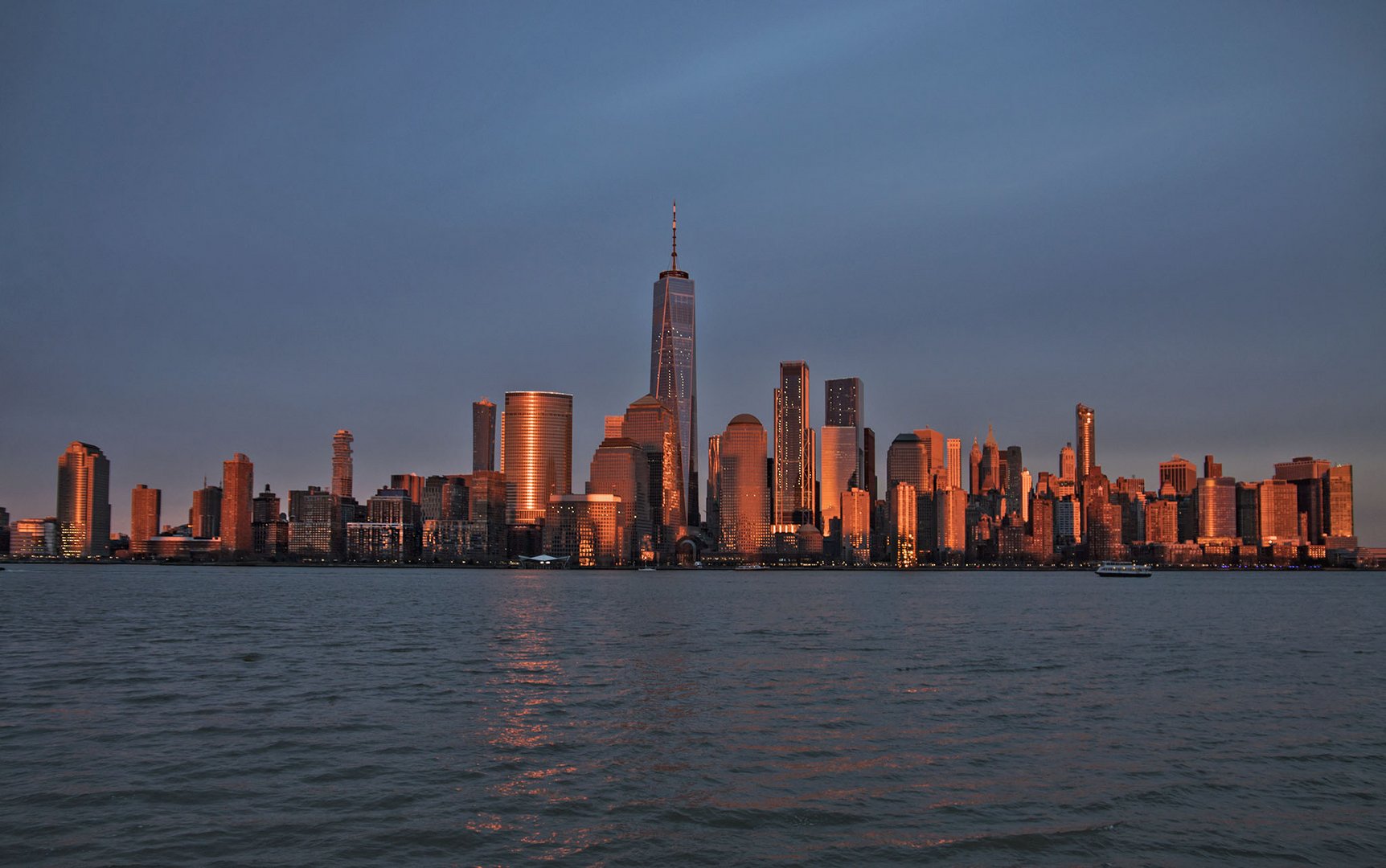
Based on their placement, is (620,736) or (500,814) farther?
(620,736)

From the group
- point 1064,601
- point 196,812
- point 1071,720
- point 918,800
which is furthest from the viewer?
point 1064,601

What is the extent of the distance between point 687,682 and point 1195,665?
102ft

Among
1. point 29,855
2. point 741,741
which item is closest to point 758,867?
point 741,741

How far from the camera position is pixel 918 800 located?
86.0 ft

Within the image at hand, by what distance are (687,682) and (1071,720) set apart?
17.4 metres

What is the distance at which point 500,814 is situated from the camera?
80.6ft

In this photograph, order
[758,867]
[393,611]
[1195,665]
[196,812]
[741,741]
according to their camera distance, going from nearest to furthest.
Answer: [758,867] < [196,812] < [741,741] < [1195,665] < [393,611]

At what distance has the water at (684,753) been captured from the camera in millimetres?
22578

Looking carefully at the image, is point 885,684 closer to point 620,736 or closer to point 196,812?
point 620,736

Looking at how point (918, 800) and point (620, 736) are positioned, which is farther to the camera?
point (620, 736)

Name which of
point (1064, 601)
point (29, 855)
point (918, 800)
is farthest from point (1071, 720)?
point (1064, 601)

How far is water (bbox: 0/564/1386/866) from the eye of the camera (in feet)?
74.1

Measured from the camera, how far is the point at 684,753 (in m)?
31.8

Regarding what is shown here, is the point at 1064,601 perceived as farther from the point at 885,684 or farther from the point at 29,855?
the point at 29,855
